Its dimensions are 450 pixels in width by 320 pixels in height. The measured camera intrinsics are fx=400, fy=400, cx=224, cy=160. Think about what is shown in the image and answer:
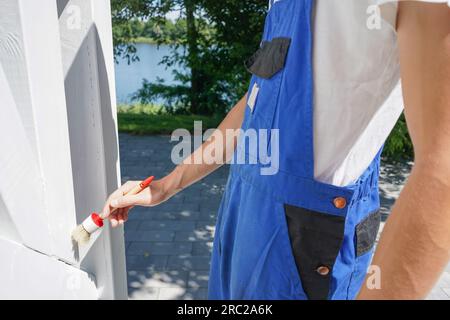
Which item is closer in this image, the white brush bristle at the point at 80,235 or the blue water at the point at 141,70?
the white brush bristle at the point at 80,235

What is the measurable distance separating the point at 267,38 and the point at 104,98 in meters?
0.63

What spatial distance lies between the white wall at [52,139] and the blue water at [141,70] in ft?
22.3

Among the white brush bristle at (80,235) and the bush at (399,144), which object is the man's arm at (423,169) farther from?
the bush at (399,144)

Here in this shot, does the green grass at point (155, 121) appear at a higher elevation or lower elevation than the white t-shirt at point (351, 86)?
lower

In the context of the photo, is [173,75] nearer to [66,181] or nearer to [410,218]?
[66,181]

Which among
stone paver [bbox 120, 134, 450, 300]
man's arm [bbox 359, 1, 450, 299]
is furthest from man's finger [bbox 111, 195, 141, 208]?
stone paver [bbox 120, 134, 450, 300]

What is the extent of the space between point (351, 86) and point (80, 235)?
2.94ft

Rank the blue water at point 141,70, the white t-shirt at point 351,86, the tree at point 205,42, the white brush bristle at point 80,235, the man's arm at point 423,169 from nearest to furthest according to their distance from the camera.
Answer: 1. the man's arm at point 423,169
2. the white t-shirt at point 351,86
3. the white brush bristle at point 80,235
4. the tree at point 205,42
5. the blue water at point 141,70

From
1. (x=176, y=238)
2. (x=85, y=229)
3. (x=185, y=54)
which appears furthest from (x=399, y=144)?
(x=85, y=229)

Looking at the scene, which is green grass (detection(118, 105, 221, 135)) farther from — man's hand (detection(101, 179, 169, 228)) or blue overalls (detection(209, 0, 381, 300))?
blue overalls (detection(209, 0, 381, 300))

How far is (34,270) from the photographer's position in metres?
1.07

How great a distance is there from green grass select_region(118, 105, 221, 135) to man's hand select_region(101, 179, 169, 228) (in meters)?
6.04

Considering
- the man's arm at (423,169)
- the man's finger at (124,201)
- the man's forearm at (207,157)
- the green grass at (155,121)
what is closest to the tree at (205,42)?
the green grass at (155,121)

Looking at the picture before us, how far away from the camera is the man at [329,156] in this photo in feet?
2.11
